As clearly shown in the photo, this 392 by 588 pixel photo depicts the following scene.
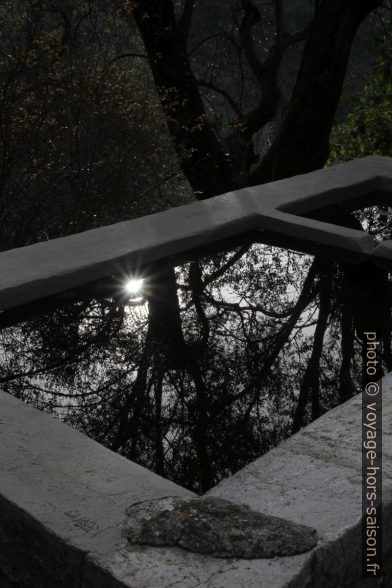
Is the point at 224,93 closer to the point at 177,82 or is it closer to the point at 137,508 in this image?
the point at 177,82

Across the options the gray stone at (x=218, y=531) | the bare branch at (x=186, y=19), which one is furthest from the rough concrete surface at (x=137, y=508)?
the bare branch at (x=186, y=19)

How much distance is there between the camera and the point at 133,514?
165 centimetres

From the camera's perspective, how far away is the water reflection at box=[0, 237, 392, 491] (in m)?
2.32

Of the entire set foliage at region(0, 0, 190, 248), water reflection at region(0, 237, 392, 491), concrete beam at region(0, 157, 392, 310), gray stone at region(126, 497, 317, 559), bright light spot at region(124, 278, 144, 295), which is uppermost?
foliage at region(0, 0, 190, 248)

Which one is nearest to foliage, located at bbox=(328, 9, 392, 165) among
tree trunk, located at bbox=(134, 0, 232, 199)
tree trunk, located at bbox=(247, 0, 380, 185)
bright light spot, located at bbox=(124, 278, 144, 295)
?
tree trunk, located at bbox=(247, 0, 380, 185)

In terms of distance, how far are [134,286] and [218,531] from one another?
64.2 inches

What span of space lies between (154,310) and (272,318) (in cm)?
44

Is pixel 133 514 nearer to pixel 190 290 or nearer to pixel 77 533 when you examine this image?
pixel 77 533

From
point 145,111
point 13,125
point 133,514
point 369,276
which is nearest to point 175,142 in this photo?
point 145,111

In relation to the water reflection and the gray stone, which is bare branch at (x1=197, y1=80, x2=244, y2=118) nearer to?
the water reflection

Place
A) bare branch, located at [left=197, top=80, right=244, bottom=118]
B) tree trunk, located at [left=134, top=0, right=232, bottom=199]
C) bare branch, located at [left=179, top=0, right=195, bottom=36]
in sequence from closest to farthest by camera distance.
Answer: tree trunk, located at [left=134, top=0, right=232, bottom=199] → bare branch, located at [left=179, top=0, right=195, bottom=36] → bare branch, located at [left=197, top=80, right=244, bottom=118]

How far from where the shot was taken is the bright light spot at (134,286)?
3074 millimetres

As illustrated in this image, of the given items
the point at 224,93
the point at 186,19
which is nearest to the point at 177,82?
the point at 186,19

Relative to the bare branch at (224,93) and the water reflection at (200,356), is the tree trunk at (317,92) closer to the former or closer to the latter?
Result: the bare branch at (224,93)
